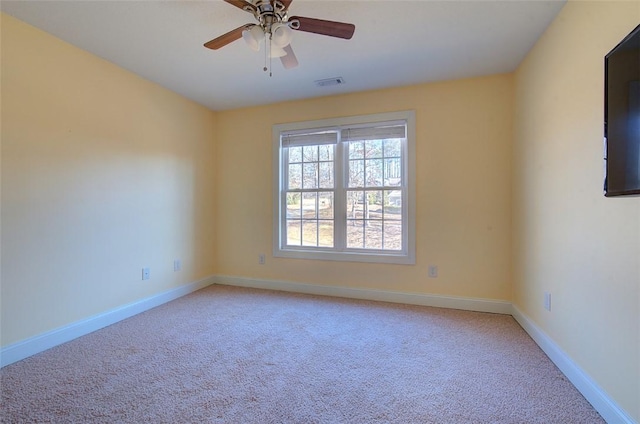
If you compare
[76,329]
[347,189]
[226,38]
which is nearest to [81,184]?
[76,329]

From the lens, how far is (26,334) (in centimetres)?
212

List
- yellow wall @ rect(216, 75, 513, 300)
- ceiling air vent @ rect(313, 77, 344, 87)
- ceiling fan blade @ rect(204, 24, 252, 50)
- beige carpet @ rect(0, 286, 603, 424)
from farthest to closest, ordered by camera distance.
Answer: ceiling air vent @ rect(313, 77, 344, 87) < yellow wall @ rect(216, 75, 513, 300) < ceiling fan blade @ rect(204, 24, 252, 50) < beige carpet @ rect(0, 286, 603, 424)

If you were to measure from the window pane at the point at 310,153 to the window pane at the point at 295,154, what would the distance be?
0.06m

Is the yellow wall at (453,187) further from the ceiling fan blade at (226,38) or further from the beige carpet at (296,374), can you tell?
the ceiling fan blade at (226,38)

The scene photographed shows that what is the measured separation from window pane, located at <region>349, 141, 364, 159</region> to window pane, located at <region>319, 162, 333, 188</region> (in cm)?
29

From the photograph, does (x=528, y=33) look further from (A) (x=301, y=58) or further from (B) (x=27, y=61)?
(B) (x=27, y=61)

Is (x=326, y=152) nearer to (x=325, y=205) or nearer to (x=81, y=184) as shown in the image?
(x=325, y=205)

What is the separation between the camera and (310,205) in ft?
12.3

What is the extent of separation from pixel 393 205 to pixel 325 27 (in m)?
2.14

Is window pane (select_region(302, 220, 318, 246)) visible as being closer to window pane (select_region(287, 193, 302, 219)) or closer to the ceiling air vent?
window pane (select_region(287, 193, 302, 219))

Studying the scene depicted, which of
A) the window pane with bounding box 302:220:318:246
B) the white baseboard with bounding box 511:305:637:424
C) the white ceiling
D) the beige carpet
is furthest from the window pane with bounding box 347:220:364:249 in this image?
the white baseboard with bounding box 511:305:637:424

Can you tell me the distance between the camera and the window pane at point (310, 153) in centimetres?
373

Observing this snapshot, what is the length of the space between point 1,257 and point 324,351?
93.4 inches

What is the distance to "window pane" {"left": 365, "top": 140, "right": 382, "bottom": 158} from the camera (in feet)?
11.3
